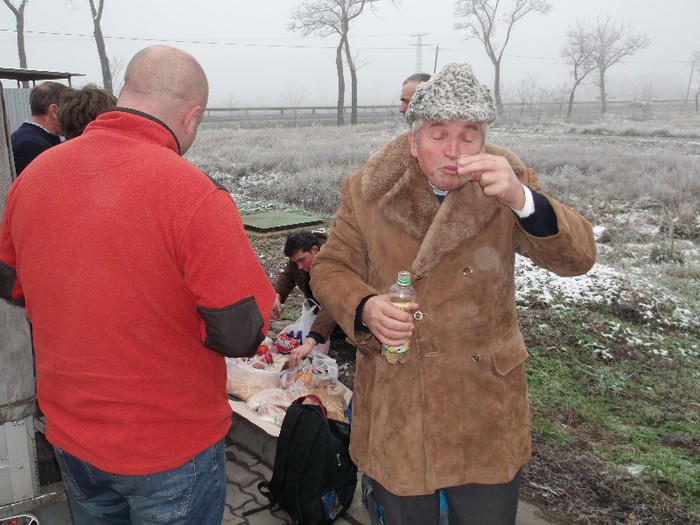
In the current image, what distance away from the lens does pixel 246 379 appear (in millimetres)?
4465

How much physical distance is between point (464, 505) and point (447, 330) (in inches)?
24.6

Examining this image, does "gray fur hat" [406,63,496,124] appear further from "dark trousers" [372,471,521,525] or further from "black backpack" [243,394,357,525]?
"black backpack" [243,394,357,525]

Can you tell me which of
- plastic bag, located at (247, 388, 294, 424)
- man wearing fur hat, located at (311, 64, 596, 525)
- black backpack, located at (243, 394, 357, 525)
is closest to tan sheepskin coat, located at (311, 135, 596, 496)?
man wearing fur hat, located at (311, 64, 596, 525)

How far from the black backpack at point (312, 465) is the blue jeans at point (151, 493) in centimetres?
118

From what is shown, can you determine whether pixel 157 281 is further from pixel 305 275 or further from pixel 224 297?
pixel 305 275

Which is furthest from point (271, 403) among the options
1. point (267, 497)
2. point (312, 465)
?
point (312, 465)

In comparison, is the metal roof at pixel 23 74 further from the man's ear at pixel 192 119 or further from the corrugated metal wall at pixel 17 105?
the corrugated metal wall at pixel 17 105

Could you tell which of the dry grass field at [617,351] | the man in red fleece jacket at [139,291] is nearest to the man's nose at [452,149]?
the man in red fleece jacket at [139,291]

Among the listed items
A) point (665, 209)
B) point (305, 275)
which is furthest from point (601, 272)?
point (665, 209)

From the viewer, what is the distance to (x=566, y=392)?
4.90m

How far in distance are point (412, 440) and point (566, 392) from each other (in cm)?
324

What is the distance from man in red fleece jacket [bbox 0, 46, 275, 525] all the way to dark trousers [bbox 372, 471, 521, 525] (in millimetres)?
672

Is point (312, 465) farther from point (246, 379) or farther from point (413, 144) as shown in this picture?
point (413, 144)

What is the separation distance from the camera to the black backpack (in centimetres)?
317
